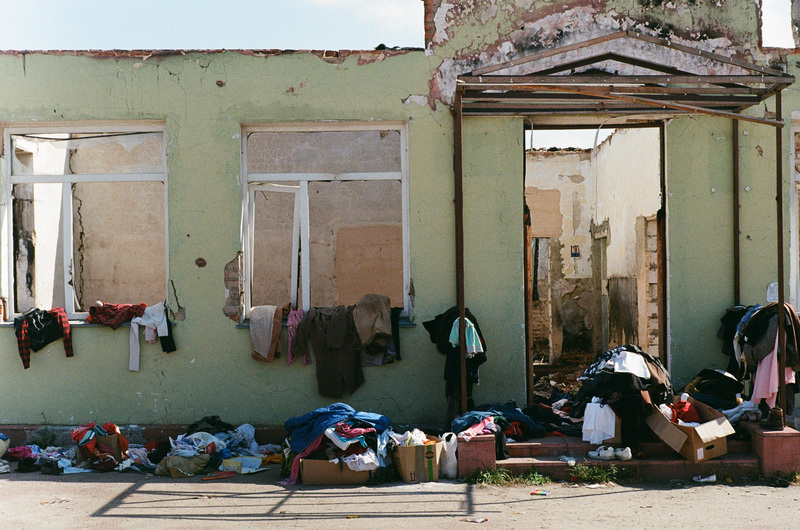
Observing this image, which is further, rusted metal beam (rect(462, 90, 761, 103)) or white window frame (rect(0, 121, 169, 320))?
white window frame (rect(0, 121, 169, 320))

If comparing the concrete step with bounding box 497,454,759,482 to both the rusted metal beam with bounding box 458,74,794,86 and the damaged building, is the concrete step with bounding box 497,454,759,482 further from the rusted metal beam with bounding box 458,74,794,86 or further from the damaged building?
the rusted metal beam with bounding box 458,74,794,86

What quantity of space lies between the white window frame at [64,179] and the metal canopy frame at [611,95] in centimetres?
317

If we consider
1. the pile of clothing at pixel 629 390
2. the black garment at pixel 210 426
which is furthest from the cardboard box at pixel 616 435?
the black garment at pixel 210 426

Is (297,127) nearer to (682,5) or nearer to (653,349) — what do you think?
(682,5)

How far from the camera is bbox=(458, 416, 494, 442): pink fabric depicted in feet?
18.5

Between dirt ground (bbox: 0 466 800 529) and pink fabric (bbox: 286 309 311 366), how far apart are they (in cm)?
136

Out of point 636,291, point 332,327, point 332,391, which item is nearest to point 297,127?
point 332,327

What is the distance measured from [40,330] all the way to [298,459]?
3112mm

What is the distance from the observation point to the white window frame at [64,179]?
7.05m

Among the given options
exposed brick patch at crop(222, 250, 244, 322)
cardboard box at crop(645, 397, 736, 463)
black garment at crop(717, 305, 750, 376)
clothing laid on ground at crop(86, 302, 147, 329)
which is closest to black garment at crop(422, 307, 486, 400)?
cardboard box at crop(645, 397, 736, 463)

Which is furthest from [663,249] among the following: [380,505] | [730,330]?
[380,505]

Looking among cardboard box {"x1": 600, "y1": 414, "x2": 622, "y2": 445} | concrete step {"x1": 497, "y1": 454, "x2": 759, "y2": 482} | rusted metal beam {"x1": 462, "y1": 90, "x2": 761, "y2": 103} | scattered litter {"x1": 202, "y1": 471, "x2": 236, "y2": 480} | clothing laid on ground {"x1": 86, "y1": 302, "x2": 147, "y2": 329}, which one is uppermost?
rusted metal beam {"x1": 462, "y1": 90, "x2": 761, "y2": 103}

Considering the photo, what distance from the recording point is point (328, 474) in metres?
5.61

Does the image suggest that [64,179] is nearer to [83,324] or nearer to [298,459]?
[83,324]
